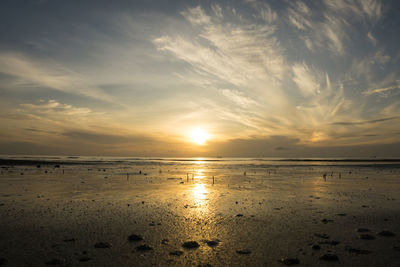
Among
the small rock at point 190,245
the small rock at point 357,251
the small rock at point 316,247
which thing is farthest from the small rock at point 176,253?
the small rock at point 357,251

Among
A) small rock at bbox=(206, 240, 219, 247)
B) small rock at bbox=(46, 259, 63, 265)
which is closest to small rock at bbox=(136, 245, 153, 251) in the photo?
small rock at bbox=(206, 240, 219, 247)

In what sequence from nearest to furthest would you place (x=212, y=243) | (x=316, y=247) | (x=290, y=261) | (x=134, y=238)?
(x=290, y=261), (x=316, y=247), (x=212, y=243), (x=134, y=238)

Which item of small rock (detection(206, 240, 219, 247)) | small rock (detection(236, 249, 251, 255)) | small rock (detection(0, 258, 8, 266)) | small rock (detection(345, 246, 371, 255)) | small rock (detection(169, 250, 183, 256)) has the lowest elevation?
small rock (detection(206, 240, 219, 247))

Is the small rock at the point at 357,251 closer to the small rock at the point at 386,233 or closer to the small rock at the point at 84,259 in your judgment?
the small rock at the point at 386,233

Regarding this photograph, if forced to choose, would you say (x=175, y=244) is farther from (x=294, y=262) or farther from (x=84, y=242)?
(x=294, y=262)

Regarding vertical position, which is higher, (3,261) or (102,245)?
(3,261)

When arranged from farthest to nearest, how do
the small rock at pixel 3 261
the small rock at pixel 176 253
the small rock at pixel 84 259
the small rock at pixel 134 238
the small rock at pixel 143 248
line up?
the small rock at pixel 134 238 → the small rock at pixel 143 248 → the small rock at pixel 176 253 → the small rock at pixel 84 259 → the small rock at pixel 3 261

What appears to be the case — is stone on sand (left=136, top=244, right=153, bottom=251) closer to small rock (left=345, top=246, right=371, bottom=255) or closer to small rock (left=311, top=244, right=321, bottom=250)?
small rock (left=311, top=244, right=321, bottom=250)

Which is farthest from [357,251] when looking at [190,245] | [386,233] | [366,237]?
[190,245]

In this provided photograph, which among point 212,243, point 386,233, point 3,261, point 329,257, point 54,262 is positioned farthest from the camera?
point 386,233

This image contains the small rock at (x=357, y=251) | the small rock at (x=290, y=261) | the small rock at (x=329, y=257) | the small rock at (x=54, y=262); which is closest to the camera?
the small rock at (x=54, y=262)

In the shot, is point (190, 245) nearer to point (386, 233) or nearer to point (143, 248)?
point (143, 248)

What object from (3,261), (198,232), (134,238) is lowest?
(198,232)

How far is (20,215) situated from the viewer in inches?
669
